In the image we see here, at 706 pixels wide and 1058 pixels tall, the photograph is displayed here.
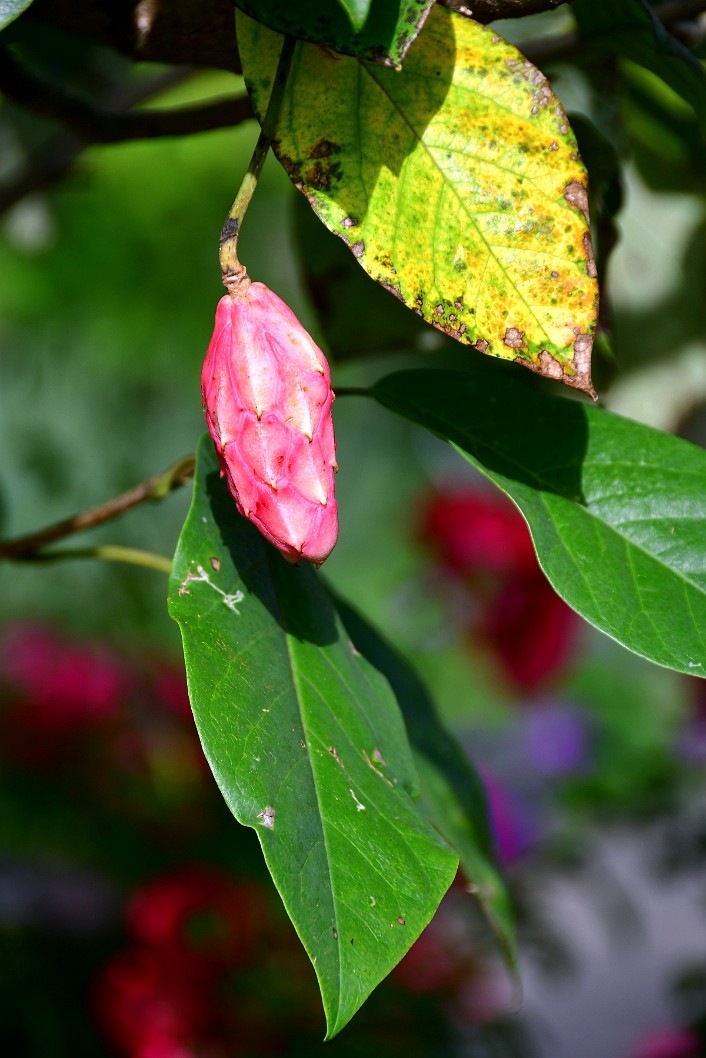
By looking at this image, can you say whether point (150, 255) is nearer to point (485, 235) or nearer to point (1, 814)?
point (1, 814)

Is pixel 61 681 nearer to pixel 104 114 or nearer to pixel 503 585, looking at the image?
pixel 503 585

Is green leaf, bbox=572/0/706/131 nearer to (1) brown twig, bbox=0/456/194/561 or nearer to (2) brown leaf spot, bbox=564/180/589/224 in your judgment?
(2) brown leaf spot, bbox=564/180/589/224

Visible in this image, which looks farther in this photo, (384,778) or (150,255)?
(150,255)

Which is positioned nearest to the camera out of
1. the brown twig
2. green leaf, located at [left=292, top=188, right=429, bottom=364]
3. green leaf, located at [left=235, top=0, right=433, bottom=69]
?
green leaf, located at [left=235, top=0, right=433, bottom=69]

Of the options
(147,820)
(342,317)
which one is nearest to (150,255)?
(147,820)

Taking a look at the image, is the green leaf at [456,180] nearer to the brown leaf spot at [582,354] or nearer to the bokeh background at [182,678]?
→ the brown leaf spot at [582,354]

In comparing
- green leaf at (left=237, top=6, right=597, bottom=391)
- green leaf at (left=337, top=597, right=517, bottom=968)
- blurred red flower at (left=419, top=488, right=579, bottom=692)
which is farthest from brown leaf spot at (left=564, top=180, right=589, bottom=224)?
blurred red flower at (left=419, top=488, right=579, bottom=692)

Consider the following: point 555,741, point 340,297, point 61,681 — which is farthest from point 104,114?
point 555,741
